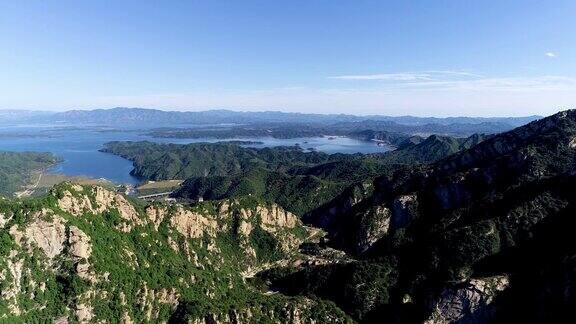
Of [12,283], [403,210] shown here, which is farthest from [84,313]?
[403,210]

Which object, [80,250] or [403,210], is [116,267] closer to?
[80,250]

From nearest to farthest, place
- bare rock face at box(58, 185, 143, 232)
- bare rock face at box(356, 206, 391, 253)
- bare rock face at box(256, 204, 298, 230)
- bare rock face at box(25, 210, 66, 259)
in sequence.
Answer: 1. bare rock face at box(25, 210, 66, 259)
2. bare rock face at box(58, 185, 143, 232)
3. bare rock face at box(356, 206, 391, 253)
4. bare rock face at box(256, 204, 298, 230)

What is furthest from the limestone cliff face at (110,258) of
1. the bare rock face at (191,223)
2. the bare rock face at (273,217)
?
the bare rock face at (273,217)

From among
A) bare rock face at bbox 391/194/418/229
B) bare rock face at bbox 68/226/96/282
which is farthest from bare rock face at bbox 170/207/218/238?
bare rock face at bbox 391/194/418/229

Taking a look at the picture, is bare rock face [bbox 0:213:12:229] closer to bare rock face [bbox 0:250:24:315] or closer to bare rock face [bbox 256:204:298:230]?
bare rock face [bbox 0:250:24:315]

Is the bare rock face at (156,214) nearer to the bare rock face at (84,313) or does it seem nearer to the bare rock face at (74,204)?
the bare rock face at (74,204)

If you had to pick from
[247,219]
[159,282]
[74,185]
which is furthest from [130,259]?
[247,219]
